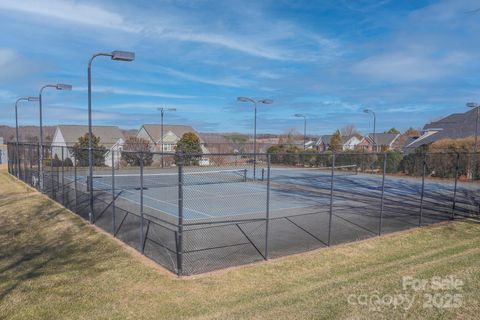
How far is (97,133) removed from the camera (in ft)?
196

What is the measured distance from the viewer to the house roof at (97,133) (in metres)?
57.3

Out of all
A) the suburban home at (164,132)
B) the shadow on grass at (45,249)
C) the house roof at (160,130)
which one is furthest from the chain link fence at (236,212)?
the house roof at (160,130)

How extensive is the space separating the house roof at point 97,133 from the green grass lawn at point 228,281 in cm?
5009

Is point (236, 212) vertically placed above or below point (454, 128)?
below

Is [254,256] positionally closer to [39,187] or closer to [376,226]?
[376,226]

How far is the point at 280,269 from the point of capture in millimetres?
7961

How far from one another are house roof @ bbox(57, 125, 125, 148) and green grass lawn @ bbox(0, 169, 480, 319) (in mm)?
50086

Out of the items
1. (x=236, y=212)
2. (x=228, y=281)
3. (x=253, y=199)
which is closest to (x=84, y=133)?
(x=253, y=199)

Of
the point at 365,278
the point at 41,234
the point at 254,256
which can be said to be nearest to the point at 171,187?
the point at 41,234

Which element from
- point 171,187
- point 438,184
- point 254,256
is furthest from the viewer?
point 438,184

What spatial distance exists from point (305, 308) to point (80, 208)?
1046 centimetres

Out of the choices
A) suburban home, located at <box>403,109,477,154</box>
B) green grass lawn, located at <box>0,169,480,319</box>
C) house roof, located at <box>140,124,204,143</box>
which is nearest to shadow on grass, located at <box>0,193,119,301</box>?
green grass lawn, located at <box>0,169,480,319</box>

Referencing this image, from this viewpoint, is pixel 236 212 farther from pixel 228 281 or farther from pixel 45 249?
pixel 228 281

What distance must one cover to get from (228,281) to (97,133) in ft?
189
